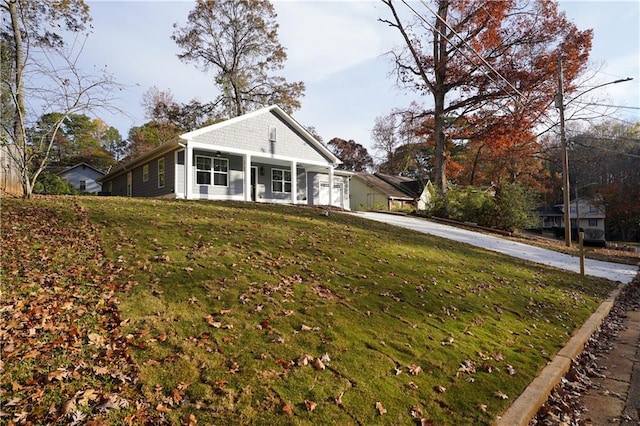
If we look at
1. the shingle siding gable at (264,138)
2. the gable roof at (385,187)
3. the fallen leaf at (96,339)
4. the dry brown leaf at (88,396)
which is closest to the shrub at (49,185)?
the shingle siding gable at (264,138)

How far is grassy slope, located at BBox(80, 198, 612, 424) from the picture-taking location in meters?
3.10

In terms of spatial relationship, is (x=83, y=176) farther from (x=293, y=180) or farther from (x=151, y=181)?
(x=293, y=180)

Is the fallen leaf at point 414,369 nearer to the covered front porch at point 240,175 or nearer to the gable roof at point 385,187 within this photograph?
the covered front porch at point 240,175

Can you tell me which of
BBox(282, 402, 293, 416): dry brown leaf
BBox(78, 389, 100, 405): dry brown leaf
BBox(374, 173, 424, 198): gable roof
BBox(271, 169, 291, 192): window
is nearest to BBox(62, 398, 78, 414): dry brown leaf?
BBox(78, 389, 100, 405): dry brown leaf

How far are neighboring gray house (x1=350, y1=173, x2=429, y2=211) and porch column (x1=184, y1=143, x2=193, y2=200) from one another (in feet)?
58.9

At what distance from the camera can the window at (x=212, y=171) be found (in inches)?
739

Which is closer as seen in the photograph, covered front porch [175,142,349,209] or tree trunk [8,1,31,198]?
tree trunk [8,1,31,198]

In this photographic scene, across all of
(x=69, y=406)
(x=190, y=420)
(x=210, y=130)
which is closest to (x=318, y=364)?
(x=190, y=420)

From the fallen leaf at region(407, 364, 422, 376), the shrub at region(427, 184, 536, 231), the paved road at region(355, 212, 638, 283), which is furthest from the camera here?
the shrub at region(427, 184, 536, 231)

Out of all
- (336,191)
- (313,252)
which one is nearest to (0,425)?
(313,252)

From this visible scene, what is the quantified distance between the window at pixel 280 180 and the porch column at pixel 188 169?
227 inches

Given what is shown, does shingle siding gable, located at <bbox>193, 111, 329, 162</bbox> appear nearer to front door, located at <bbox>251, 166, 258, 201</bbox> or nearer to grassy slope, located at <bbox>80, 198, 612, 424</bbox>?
front door, located at <bbox>251, 166, 258, 201</bbox>

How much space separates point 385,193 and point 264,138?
16241 mm

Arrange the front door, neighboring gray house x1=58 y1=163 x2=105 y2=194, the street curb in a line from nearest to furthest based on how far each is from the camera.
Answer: the street curb → the front door → neighboring gray house x1=58 y1=163 x2=105 y2=194
